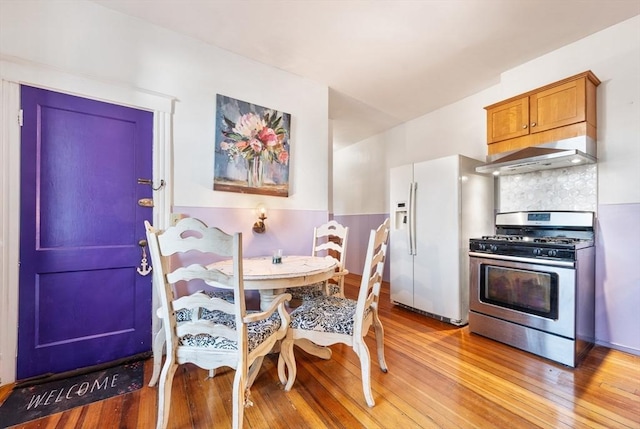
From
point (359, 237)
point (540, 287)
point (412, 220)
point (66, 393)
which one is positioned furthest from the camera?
point (359, 237)

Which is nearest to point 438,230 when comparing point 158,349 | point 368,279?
point 368,279

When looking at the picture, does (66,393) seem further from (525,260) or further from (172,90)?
(525,260)

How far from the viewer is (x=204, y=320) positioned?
1385 millimetres

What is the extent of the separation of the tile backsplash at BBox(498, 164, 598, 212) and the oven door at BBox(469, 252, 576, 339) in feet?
2.70

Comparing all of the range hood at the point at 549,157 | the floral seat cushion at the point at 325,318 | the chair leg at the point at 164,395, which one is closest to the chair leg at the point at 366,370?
the floral seat cushion at the point at 325,318

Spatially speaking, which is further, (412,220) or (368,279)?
(412,220)

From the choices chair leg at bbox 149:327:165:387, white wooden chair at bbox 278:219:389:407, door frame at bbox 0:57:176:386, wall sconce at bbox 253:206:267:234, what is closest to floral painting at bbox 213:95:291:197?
wall sconce at bbox 253:206:267:234

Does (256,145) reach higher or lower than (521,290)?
higher

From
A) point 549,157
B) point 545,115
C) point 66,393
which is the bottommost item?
point 66,393

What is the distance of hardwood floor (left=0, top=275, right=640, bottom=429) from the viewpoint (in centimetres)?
148

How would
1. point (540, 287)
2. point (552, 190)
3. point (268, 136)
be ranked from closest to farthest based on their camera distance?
point (540, 287) → point (552, 190) → point (268, 136)

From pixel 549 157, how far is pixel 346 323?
2.20 meters

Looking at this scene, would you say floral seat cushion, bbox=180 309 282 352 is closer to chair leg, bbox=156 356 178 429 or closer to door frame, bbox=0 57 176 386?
chair leg, bbox=156 356 178 429

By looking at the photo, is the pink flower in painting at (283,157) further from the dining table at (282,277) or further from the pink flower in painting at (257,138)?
the dining table at (282,277)
